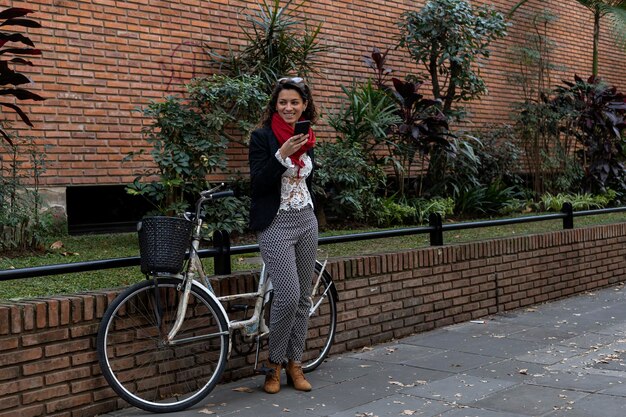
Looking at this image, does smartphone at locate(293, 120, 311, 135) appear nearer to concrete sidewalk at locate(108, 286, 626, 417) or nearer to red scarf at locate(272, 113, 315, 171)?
red scarf at locate(272, 113, 315, 171)

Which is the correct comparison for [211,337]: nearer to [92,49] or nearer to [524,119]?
[92,49]

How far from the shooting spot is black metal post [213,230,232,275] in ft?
19.0

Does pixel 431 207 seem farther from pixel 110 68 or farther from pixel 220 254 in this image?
pixel 220 254

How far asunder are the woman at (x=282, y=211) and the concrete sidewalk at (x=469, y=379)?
33 centimetres

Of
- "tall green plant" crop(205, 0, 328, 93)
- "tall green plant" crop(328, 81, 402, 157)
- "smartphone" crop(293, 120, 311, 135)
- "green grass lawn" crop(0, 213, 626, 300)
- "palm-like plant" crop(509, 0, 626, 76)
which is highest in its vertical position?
"palm-like plant" crop(509, 0, 626, 76)

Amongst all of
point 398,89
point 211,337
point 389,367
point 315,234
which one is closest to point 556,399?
point 389,367

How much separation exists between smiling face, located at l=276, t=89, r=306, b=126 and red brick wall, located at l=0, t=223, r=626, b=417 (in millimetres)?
1172

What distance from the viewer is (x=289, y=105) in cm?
535

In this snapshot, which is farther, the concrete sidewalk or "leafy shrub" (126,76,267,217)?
"leafy shrub" (126,76,267,217)

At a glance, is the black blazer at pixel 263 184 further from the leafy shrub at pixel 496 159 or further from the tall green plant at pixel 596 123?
the tall green plant at pixel 596 123

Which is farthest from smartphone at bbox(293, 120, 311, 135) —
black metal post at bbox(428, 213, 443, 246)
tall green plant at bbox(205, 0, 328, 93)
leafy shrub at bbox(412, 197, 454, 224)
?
leafy shrub at bbox(412, 197, 454, 224)

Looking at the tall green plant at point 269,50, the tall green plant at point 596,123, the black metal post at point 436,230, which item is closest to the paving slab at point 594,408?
the black metal post at point 436,230

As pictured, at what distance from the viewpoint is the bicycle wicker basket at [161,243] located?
16.1 ft

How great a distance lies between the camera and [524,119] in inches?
547
